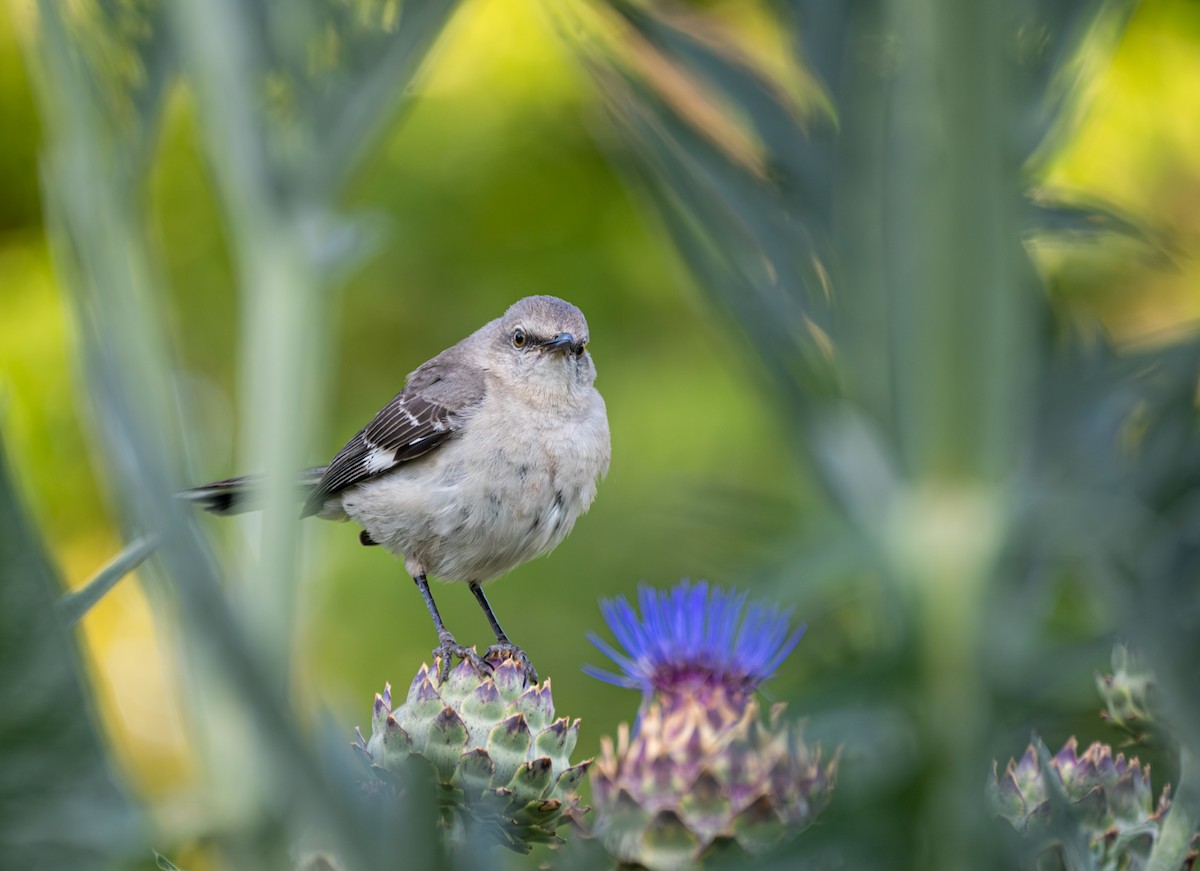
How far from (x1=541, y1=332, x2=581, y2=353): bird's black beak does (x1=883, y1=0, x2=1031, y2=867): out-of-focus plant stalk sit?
1540 millimetres

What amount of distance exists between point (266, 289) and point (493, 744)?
100cm

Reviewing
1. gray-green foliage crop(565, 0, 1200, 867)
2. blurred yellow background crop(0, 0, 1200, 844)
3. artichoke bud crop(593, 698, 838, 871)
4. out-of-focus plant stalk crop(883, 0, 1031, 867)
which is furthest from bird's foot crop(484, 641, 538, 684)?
blurred yellow background crop(0, 0, 1200, 844)

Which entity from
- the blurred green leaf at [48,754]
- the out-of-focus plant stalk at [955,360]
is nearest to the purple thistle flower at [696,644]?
the out-of-focus plant stalk at [955,360]

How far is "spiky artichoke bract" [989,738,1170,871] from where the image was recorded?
1.11m

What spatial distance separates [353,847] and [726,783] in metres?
0.62

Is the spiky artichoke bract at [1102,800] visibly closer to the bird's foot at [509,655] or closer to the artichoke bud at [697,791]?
the artichoke bud at [697,791]

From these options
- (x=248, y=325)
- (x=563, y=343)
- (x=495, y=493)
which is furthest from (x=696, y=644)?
(x=248, y=325)

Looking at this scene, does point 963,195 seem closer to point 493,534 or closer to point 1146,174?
point 493,534

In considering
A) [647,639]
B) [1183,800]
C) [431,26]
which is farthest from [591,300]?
[1183,800]

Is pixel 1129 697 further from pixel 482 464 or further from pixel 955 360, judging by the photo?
pixel 482 464

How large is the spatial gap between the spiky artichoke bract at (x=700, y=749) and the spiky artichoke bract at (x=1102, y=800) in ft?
0.66

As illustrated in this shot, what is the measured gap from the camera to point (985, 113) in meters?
0.60

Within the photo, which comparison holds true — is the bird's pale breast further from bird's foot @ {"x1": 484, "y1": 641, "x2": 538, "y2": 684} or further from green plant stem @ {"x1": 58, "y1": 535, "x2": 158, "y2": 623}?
green plant stem @ {"x1": 58, "y1": 535, "x2": 158, "y2": 623}

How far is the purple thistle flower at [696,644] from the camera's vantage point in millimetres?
1160
